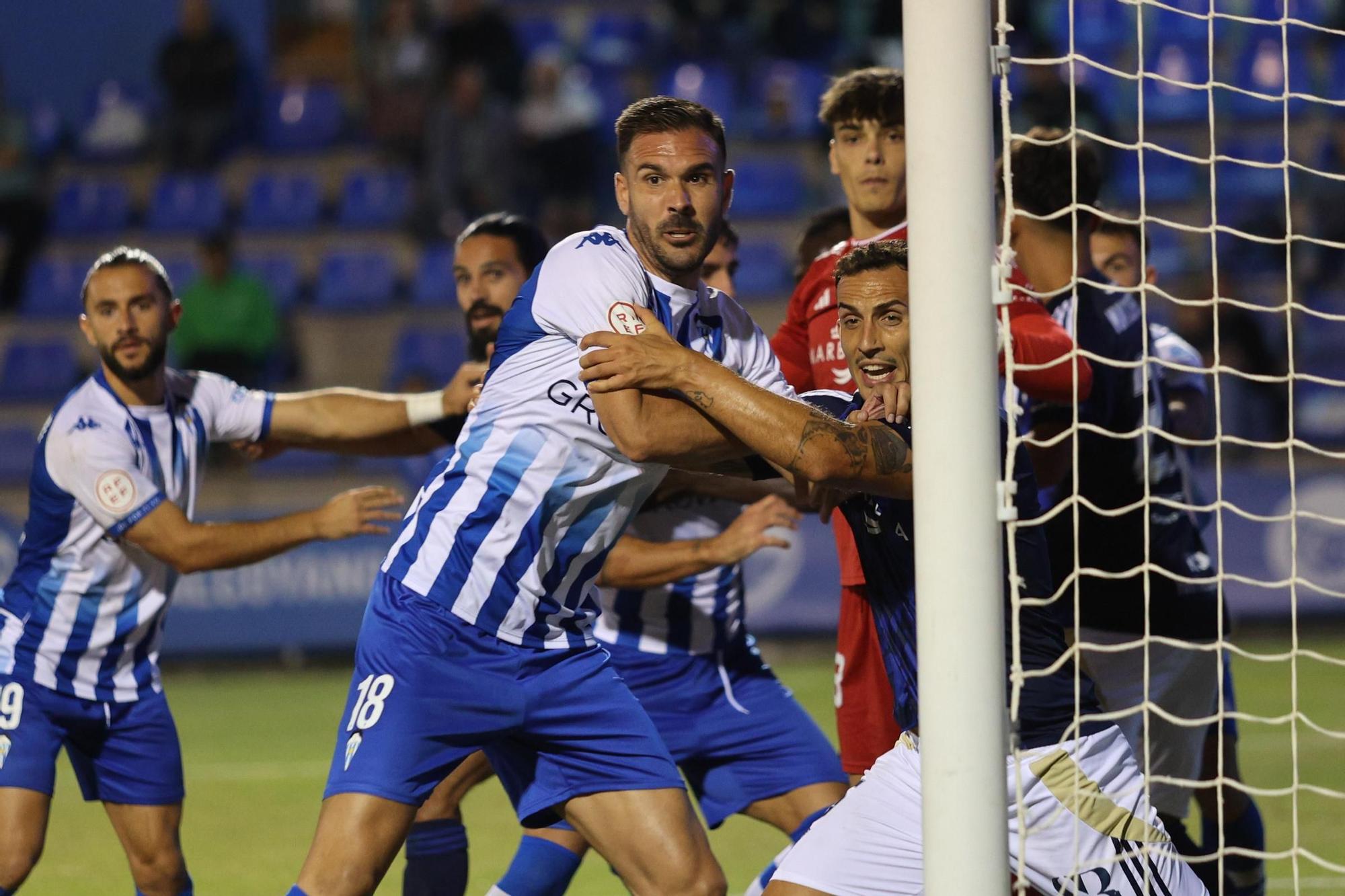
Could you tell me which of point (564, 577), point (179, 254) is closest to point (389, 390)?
point (179, 254)

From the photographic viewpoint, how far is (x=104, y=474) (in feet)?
15.9

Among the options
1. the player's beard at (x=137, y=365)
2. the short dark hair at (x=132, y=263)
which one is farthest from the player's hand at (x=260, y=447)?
the short dark hair at (x=132, y=263)

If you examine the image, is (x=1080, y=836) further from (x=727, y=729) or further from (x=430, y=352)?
(x=430, y=352)

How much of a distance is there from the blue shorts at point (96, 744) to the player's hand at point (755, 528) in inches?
69.7

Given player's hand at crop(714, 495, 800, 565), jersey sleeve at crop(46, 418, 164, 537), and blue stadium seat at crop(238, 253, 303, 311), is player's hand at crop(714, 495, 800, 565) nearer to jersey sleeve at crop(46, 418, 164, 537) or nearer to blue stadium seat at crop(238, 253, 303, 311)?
A: jersey sleeve at crop(46, 418, 164, 537)

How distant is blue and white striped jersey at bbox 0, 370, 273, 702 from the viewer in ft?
16.0

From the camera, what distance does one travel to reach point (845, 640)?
482 cm

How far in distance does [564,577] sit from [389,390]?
9112 mm

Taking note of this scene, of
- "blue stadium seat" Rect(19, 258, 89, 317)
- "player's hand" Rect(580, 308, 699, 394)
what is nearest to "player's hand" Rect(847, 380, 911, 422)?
"player's hand" Rect(580, 308, 699, 394)

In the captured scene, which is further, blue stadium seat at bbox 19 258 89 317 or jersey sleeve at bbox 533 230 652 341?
blue stadium seat at bbox 19 258 89 317

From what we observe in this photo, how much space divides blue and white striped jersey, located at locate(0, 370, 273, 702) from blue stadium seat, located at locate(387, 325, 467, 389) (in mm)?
8019

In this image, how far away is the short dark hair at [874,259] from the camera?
3.86 metres

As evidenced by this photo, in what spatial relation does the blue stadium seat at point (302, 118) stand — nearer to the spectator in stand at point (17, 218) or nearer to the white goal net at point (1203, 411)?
the spectator in stand at point (17, 218)

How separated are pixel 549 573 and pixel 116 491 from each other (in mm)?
1572
